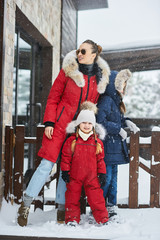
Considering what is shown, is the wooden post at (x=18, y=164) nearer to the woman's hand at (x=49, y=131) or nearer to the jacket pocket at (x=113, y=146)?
the woman's hand at (x=49, y=131)

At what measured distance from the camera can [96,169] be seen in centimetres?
252

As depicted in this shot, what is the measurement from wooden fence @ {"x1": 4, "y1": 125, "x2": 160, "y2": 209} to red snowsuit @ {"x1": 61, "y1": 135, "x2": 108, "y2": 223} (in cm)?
58

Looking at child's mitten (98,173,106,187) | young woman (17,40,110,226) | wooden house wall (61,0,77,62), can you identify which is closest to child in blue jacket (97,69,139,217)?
young woman (17,40,110,226)

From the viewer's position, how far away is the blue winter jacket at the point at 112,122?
8.79ft

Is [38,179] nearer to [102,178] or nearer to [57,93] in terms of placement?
[102,178]

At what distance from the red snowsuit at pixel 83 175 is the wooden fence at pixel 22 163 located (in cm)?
58

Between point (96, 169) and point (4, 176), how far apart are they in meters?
1.20

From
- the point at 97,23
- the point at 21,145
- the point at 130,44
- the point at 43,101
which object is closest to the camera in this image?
the point at 21,145

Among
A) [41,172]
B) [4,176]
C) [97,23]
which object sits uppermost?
[97,23]

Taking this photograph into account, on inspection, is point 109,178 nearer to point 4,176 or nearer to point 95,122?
point 95,122

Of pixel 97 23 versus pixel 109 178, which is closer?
pixel 109 178

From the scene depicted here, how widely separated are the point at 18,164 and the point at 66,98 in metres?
1.03

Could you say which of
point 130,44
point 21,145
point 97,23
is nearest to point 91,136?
point 21,145

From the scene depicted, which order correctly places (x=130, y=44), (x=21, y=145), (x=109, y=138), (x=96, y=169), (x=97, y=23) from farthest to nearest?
(x=97, y=23) < (x=130, y=44) < (x=21, y=145) < (x=109, y=138) < (x=96, y=169)
